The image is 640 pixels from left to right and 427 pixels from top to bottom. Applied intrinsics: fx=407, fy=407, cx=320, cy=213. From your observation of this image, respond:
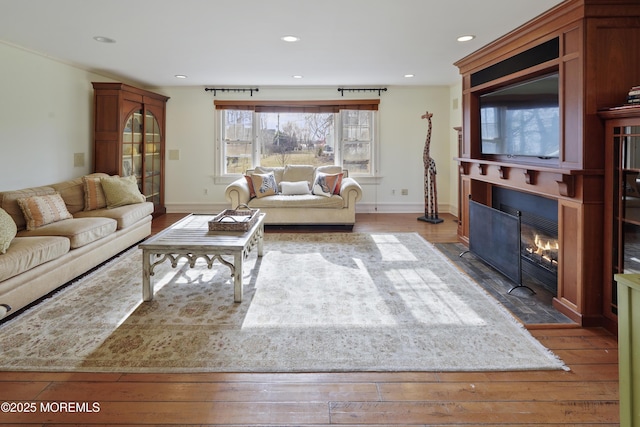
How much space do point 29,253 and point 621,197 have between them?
4005 mm

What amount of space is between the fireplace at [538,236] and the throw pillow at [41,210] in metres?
4.17

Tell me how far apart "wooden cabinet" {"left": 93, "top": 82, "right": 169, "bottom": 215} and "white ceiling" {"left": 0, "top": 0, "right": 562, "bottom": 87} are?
0.39 meters

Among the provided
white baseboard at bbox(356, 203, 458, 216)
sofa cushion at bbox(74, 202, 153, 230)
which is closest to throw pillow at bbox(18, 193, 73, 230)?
sofa cushion at bbox(74, 202, 153, 230)

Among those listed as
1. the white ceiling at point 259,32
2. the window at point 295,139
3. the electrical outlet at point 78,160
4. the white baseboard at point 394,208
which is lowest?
the white baseboard at point 394,208

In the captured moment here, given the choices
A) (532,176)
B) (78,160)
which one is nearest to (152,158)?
(78,160)

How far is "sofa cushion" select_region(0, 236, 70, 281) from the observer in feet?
8.97


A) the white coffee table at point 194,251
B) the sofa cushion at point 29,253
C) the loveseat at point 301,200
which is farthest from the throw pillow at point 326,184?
the sofa cushion at point 29,253

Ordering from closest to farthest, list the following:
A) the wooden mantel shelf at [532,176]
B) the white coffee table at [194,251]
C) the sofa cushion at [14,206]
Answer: the wooden mantel shelf at [532,176] < the white coffee table at [194,251] < the sofa cushion at [14,206]

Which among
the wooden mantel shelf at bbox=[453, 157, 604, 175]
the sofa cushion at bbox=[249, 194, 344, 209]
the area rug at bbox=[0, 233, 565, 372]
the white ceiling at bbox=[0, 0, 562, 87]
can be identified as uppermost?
the white ceiling at bbox=[0, 0, 562, 87]

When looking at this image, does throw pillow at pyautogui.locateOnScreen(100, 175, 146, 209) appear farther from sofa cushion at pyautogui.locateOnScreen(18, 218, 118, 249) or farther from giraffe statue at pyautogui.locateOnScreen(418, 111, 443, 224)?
giraffe statue at pyautogui.locateOnScreen(418, 111, 443, 224)

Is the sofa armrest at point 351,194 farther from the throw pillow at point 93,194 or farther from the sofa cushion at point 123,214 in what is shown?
the throw pillow at point 93,194

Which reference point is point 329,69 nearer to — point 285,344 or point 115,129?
point 115,129

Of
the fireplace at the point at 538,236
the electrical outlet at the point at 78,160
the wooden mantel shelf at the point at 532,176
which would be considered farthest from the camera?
the electrical outlet at the point at 78,160

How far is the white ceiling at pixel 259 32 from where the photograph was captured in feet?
10.3
